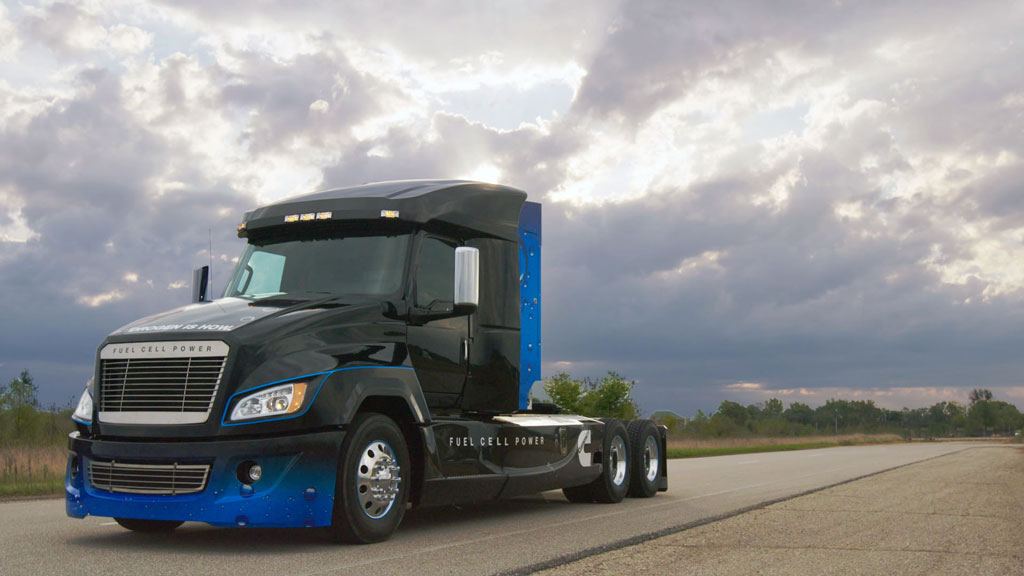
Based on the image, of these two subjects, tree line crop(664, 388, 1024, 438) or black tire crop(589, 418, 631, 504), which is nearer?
black tire crop(589, 418, 631, 504)

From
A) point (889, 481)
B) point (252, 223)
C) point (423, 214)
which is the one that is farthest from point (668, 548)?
point (889, 481)

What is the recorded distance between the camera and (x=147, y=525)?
8156 millimetres

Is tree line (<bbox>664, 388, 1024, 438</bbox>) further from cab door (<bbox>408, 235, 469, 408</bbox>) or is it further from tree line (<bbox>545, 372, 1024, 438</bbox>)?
cab door (<bbox>408, 235, 469, 408</bbox>)

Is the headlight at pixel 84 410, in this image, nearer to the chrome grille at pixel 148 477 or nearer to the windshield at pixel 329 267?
the chrome grille at pixel 148 477

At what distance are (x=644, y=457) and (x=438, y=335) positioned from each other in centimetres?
522

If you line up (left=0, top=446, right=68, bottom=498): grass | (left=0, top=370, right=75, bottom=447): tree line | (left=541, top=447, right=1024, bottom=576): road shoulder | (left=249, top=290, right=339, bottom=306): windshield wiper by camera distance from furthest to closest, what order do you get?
(left=0, top=370, right=75, bottom=447): tree line → (left=0, top=446, right=68, bottom=498): grass → (left=249, top=290, right=339, bottom=306): windshield wiper → (left=541, top=447, right=1024, bottom=576): road shoulder

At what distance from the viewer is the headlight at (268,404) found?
272 inches

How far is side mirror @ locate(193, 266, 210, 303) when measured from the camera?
9.40 metres

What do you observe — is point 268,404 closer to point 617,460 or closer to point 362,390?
point 362,390

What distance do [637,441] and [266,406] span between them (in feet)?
22.5

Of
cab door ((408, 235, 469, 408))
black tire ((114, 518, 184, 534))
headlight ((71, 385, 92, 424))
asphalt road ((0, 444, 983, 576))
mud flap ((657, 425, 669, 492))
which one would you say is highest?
cab door ((408, 235, 469, 408))

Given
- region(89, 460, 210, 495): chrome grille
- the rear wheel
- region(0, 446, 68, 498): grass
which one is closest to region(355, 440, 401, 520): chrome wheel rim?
region(89, 460, 210, 495): chrome grille

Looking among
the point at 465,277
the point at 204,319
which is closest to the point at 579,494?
the point at 465,277

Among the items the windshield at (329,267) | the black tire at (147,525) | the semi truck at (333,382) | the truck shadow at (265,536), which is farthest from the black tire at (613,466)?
the black tire at (147,525)
